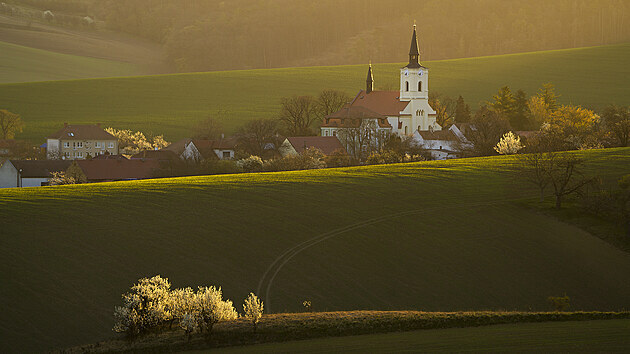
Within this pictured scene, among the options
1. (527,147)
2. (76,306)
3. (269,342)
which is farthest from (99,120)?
(269,342)

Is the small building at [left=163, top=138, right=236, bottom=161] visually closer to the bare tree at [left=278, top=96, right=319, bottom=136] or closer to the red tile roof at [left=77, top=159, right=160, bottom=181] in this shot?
the bare tree at [left=278, top=96, right=319, bottom=136]

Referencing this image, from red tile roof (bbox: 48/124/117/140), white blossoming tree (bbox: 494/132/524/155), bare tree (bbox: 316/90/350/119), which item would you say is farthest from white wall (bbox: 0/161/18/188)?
bare tree (bbox: 316/90/350/119)

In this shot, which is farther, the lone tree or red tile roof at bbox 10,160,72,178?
the lone tree

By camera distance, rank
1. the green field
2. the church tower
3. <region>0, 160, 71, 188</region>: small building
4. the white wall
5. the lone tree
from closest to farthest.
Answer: the green field → <region>0, 160, 71, 188</region>: small building → the white wall → the church tower → the lone tree

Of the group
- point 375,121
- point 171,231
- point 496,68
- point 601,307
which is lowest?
point 601,307

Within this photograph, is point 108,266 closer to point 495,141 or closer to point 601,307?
point 601,307

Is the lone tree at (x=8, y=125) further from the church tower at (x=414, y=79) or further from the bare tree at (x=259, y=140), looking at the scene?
the church tower at (x=414, y=79)
